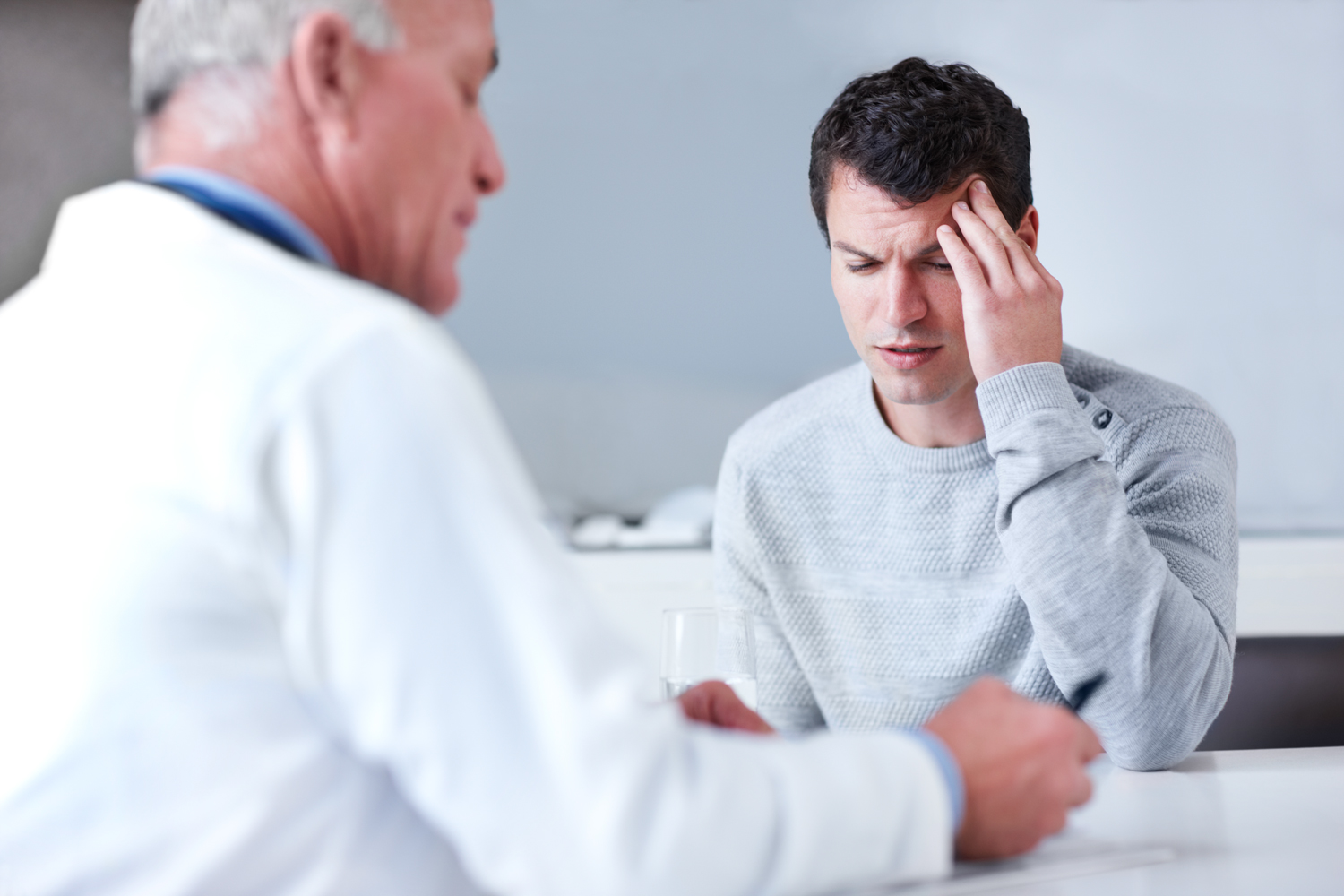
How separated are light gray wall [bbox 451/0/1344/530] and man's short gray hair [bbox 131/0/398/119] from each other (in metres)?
1.75

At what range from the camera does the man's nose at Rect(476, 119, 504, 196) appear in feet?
2.22

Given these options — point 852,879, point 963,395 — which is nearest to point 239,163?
point 852,879

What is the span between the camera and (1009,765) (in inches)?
22.9

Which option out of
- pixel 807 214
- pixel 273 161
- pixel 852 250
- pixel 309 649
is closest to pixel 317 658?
pixel 309 649

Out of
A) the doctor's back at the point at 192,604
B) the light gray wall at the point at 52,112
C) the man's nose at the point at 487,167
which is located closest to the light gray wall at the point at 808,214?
the light gray wall at the point at 52,112

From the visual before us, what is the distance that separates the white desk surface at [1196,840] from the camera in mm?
645

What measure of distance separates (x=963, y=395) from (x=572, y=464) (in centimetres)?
112

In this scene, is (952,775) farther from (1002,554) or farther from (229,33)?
(1002,554)

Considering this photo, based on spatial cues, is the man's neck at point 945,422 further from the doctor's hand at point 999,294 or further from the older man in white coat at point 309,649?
the older man in white coat at point 309,649

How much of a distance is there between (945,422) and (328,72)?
1046 millimetres

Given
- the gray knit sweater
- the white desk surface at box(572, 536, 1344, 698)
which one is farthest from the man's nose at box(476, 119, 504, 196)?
the white desk surface at box(572, 536, 1344, 698)

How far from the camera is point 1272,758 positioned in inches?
42.3

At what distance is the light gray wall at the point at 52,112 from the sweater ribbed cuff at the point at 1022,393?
6.16ft

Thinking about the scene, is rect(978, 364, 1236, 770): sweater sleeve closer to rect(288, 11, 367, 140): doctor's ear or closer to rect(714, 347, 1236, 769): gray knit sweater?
rect(714, 347, 1236, 769): gray knit sweater
